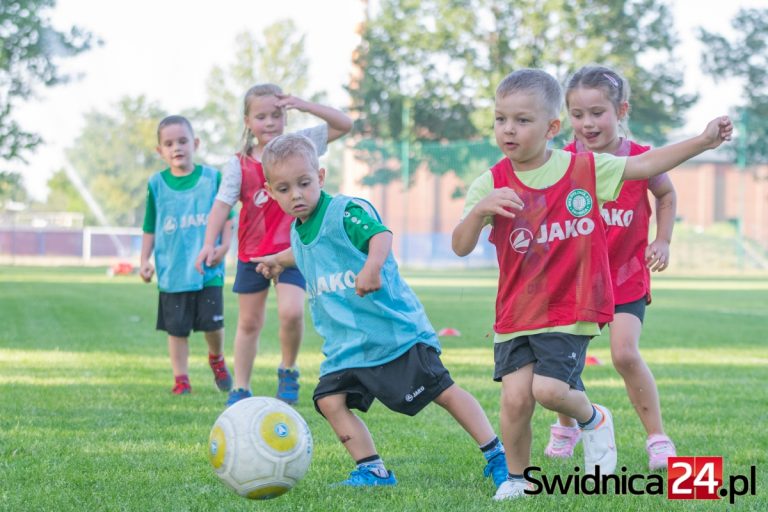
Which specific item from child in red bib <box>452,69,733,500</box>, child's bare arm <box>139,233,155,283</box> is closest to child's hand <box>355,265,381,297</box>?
child in red bib <box>452,69,733,500</box>

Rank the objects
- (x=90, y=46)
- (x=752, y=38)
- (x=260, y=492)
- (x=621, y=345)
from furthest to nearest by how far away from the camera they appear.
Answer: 1. (x=752, y=38)
2. (x=90, y=46)
3. (x=621, y=345)
4. (x=260, y=492)

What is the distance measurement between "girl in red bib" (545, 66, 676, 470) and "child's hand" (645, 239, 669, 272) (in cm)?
5

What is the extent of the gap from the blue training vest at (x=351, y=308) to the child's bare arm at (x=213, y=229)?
1.83 m

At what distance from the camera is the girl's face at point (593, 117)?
455cm

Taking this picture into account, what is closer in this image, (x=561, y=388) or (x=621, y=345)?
(x=561, y=388)

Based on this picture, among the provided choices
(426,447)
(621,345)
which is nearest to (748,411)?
(621,345)

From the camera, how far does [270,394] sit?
6.63 m

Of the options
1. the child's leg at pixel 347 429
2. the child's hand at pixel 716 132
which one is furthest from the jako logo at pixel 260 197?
the child's hand at pixel 716 132

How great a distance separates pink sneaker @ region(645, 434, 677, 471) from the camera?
4383 mm

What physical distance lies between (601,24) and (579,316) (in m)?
41.1

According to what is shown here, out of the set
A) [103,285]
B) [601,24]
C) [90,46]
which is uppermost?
[601,24]

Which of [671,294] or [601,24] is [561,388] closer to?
[671,294]

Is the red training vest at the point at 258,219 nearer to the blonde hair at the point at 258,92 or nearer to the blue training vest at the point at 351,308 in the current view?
the blonde hair at the point at 258,92

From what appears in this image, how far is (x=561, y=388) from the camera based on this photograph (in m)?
3.80
